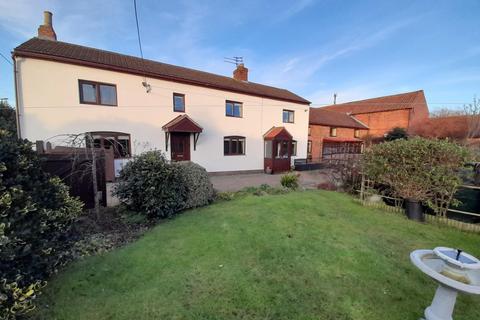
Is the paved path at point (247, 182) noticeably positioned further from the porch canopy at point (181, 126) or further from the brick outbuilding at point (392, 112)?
the brick outbuilding at point (392, 112)

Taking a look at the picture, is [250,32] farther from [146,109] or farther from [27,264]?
[27,264]

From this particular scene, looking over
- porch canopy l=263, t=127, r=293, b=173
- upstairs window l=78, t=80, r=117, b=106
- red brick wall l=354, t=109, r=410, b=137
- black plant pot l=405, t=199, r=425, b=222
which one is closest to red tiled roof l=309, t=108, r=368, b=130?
red brick wall l=354, t=109, r=410, b=137

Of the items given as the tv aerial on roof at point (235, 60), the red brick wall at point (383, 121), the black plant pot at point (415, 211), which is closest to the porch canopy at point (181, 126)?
the tv aerial on roof at point (235, 60)

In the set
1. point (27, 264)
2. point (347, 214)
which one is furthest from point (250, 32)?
point (27, 264)

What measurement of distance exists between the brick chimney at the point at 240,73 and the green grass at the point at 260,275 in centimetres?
1457

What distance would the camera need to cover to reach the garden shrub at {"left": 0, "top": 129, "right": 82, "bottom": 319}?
1887mm

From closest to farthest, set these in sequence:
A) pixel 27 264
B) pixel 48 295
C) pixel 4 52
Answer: pixel 27 264 < pixel 48 295 < pixel 4 52

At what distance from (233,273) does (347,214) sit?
3.97 meters

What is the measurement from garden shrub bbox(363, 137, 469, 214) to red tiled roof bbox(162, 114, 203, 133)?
901cm

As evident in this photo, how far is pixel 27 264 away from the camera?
7.13 ft

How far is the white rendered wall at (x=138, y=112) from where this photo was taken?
888 centimetres

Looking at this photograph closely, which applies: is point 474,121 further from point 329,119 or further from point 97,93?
point 97,93

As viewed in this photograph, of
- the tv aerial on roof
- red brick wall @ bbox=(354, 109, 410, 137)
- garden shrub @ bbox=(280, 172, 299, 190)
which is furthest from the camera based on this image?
red brick wall @ bbox=(354, 109, 410, 137)

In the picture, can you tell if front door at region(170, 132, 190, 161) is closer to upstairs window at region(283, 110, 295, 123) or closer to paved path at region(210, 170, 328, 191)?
paved path at region(210, 170, 328, 191)
